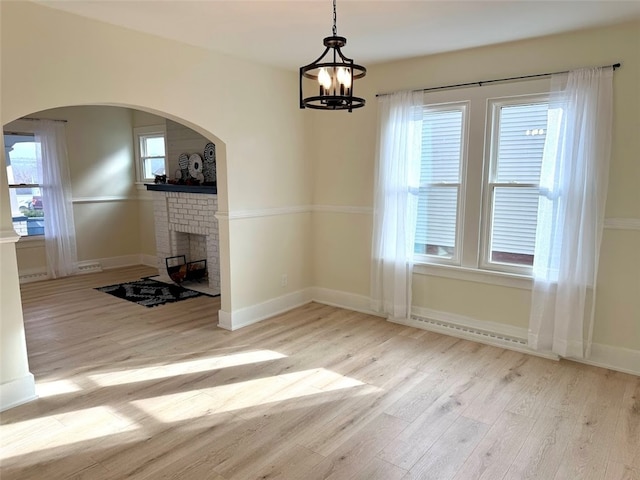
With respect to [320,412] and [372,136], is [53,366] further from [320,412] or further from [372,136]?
[372,136]

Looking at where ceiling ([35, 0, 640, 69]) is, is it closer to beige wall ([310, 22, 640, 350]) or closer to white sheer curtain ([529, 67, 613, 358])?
beige wall ([310, 22, 640, 350])

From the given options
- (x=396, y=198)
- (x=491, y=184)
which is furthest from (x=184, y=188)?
(x=491, y=184)

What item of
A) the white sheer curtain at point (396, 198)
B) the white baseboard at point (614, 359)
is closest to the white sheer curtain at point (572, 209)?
the white baseboard at point (614, 359)

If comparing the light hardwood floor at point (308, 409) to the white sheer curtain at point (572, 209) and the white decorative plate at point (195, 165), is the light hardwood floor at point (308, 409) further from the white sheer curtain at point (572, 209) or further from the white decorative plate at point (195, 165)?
the white decorative plate at point (195, 165)

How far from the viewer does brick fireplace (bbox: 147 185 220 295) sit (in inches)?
227

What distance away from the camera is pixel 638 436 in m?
2.54

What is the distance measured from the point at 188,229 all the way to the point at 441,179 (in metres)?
3.56

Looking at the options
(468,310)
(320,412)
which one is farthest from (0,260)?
(468,310)

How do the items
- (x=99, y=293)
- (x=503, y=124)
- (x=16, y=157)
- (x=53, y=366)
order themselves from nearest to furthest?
(x=53, y=366), (x=503, y=124), (x=99, y=293), (x=16, y=157)

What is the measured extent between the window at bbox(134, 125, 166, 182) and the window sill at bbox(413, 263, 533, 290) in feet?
15.1

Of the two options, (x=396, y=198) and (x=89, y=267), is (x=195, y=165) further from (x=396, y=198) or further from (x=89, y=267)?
(x=396, y=198)

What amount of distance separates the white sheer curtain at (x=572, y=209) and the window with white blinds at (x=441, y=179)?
2.46 ft

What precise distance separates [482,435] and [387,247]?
2.10 m

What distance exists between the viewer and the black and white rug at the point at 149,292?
5.23 metres
